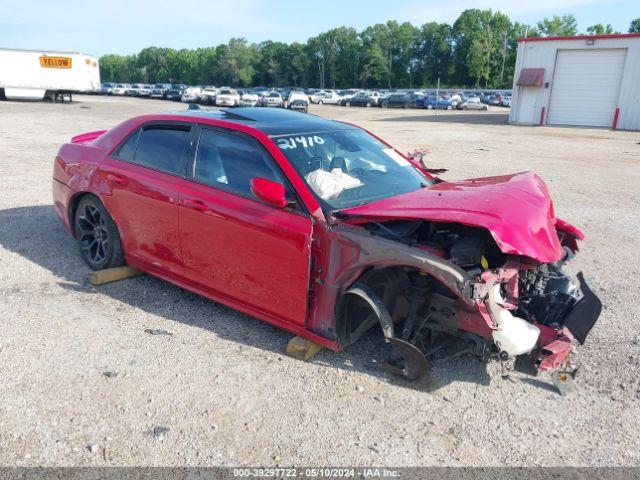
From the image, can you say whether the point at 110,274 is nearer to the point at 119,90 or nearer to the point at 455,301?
the point at 455,301

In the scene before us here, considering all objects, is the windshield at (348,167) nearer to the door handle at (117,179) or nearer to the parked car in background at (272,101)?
the door handle at (117,179)

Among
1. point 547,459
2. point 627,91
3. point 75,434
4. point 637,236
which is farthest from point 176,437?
point 627,91

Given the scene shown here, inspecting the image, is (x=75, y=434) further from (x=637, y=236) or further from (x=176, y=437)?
(x=637, y=236)

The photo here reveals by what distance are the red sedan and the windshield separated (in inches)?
0.5

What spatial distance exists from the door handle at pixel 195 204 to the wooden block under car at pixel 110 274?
1.22 m

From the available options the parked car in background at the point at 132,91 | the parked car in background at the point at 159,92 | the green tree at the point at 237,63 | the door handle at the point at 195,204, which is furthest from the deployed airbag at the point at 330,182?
the green tree at the point at 237,63

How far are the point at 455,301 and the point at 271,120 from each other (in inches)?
82.1

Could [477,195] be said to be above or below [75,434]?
above

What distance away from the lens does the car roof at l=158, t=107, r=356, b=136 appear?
4.03 m

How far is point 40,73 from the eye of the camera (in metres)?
→ 36.8

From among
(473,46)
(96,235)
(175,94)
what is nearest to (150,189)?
(96,235)

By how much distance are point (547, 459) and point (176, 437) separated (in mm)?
1939

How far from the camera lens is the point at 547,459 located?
8.89ft

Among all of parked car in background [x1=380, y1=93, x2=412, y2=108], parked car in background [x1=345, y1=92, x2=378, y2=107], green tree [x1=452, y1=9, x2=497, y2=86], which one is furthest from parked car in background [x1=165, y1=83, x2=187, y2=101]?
green tree [x1=452, y1=9, x2=497, y2=86]
